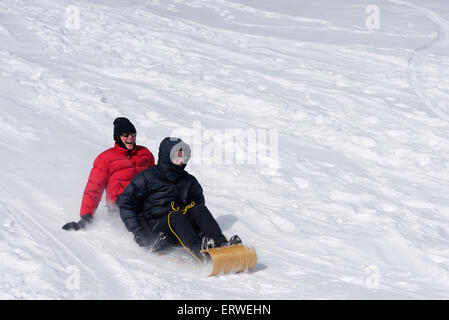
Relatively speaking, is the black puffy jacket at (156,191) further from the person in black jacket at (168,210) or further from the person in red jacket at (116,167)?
the person in red jacket at (116,167)

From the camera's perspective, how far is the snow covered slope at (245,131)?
170 inches

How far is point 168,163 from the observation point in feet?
15.1

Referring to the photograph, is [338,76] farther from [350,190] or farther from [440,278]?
[440,278]

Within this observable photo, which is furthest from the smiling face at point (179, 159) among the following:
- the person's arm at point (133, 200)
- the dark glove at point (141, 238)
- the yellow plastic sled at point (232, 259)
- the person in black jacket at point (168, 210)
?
the yellow plastic sled at point (232, 259)

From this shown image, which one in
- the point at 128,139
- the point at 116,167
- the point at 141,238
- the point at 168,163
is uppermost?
the point at 128,139

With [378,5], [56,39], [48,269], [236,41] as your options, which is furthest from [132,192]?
[378,5]

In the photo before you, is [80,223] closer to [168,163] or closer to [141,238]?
[141,238]

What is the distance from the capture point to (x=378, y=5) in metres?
16.3

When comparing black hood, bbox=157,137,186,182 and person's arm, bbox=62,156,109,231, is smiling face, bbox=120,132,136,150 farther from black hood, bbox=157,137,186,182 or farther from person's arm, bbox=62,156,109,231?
black hood, bbox=157,137,186,182

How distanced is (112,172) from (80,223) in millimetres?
526

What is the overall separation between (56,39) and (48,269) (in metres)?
6.89

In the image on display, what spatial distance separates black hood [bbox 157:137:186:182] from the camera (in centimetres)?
457

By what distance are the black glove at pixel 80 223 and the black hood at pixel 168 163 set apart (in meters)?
0.73

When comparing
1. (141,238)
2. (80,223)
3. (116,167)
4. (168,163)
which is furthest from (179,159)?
(80,223)
